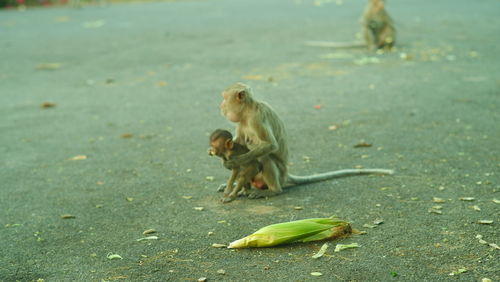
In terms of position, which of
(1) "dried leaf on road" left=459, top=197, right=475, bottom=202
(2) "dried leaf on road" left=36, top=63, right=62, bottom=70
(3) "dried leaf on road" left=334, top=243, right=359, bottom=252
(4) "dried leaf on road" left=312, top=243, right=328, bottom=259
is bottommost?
(2) "dried leaf on road" left=36, top=63, right=62, bottom=70

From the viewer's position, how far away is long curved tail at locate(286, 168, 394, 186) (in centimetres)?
549

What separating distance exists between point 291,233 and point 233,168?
1.08 metres

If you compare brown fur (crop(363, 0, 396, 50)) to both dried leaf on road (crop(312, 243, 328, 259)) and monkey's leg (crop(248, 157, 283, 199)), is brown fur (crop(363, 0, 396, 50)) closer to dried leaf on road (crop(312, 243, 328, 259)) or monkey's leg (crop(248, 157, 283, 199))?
monkey's leg (crop(248, 157, 283, 199))

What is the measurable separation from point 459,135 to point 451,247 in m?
2.92

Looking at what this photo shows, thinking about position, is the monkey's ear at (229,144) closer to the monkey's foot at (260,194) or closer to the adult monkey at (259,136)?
the adult monkey at (259,136)

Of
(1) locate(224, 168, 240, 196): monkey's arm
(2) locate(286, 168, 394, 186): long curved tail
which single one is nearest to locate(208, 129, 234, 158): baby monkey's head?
(1) locate(224, 168, 240, 196): monkey's arm

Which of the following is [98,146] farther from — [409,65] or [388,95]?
[409,65]

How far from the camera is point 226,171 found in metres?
6.02

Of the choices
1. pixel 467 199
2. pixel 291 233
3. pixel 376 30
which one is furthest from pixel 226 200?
pixel 376 30

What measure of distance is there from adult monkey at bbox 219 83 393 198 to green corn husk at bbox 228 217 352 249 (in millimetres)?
904

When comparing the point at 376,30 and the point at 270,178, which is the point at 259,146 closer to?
the point at 270,178

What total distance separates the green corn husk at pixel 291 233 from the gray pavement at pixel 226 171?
0.06m

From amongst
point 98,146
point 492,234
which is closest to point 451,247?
point 492,234

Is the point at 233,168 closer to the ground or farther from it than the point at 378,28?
closer to the ground
